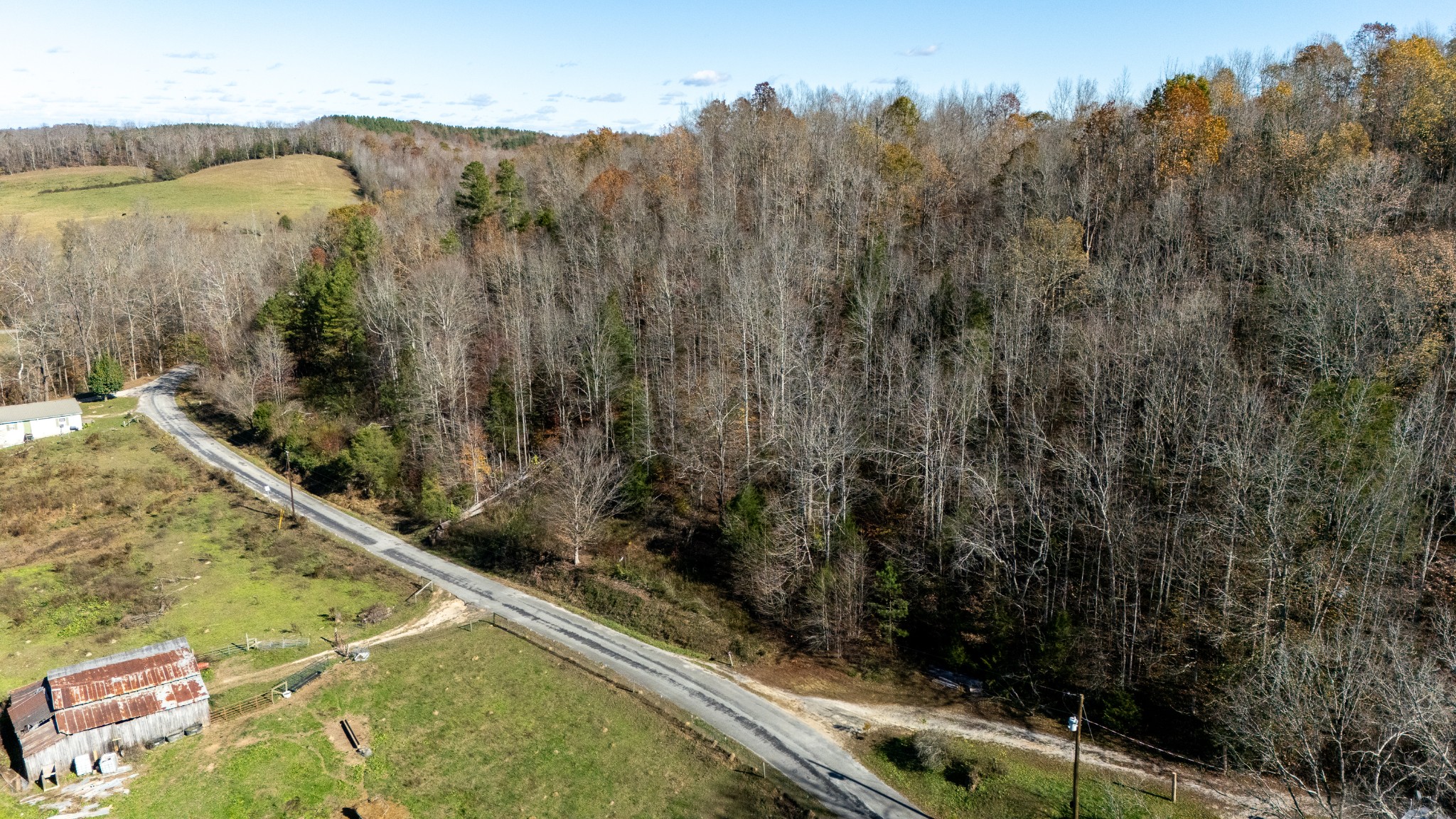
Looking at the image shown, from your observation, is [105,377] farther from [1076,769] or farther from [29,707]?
[1076,769]

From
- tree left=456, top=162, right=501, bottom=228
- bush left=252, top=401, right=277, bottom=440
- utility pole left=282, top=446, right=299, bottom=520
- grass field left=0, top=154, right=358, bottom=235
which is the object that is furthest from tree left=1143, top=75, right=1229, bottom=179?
grass field left=0, top=154, right=358, bottom=235

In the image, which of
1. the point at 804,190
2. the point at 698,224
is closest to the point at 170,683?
the point at 698,224

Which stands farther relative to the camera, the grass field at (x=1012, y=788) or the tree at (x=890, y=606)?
the tree at (x=890, y=606)

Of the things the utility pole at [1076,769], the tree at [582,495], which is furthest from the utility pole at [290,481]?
the utility pole at [1076,769]

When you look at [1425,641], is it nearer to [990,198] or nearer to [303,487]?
[990,198]

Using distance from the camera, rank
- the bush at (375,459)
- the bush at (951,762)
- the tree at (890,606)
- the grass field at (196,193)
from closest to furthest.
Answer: the bush at (951,762) → the tree at (890,606) → the bush at (375,459) → the grass field at (196,193)

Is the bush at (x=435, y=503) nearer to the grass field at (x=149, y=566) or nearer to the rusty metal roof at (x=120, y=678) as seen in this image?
the grass field at (x=149, y=566)

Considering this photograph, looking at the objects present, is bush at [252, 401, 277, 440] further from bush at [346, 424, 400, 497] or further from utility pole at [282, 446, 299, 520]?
bush at [346, 424, 400, 497]
